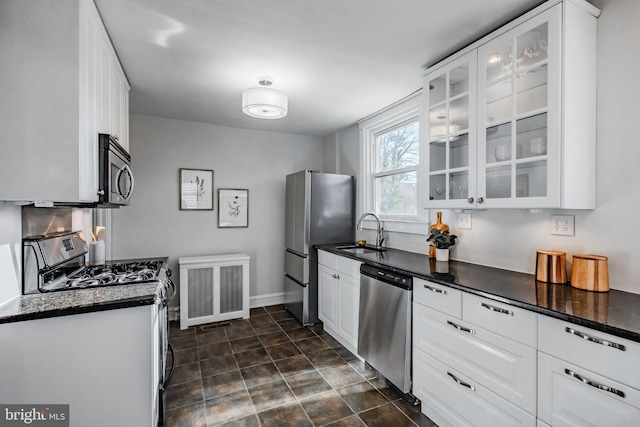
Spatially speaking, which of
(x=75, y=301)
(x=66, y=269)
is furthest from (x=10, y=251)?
(x=66, y=269)

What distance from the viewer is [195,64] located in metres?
2.22

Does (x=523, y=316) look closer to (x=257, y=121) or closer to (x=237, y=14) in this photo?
(x=237, y=14)

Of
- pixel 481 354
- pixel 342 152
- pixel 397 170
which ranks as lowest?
pixel 481 354

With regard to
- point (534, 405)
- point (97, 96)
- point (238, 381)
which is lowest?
point (238, 381)

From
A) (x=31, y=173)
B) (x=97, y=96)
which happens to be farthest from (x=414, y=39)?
(x=31, y=173)

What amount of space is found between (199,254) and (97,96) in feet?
7.82

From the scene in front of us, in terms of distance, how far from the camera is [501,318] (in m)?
1.44

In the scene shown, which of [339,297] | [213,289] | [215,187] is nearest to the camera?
[339,297]

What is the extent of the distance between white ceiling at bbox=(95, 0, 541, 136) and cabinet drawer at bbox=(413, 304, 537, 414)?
174 centimetres

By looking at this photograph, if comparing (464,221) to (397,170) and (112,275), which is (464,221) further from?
(112,275)

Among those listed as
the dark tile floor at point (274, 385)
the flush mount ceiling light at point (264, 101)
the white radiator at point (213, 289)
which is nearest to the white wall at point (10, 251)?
the dark tile floor at point (274, 385)

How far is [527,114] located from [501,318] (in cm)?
110

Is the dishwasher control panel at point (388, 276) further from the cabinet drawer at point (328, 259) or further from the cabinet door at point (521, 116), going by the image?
the cabinet door at point (521, 116)

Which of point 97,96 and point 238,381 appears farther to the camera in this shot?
point 238,381
